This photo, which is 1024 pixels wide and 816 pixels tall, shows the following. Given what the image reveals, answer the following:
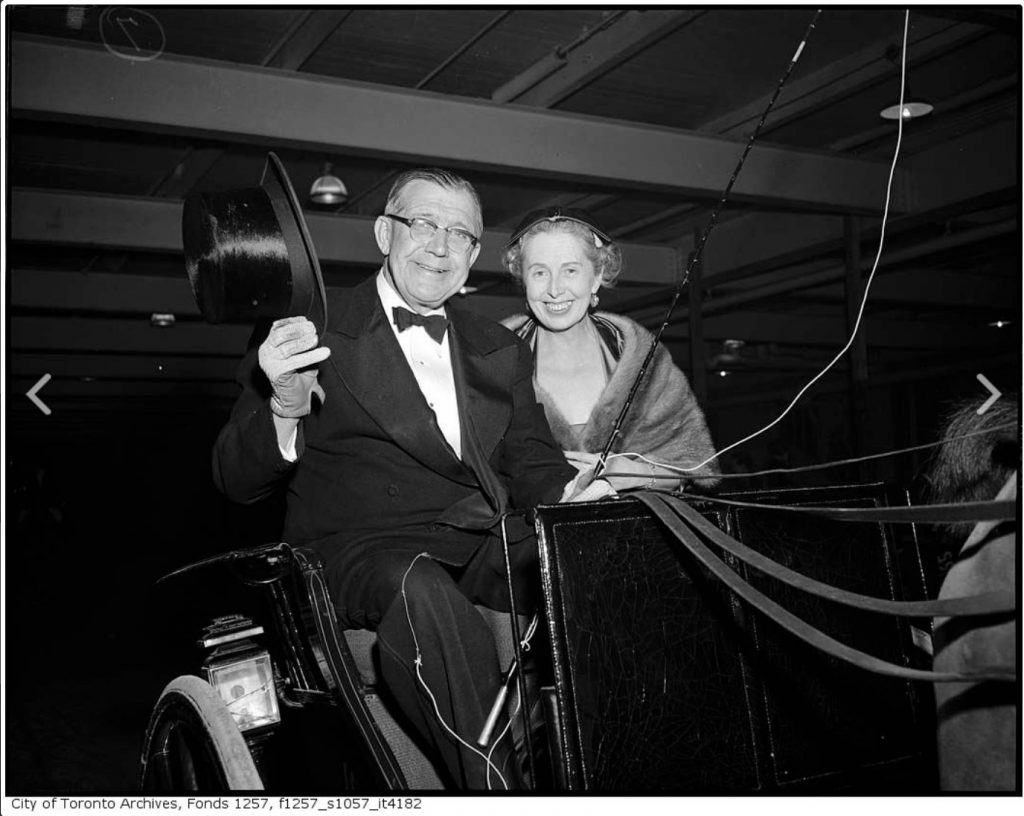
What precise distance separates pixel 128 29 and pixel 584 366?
2067 mm

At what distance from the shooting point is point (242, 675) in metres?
2.22

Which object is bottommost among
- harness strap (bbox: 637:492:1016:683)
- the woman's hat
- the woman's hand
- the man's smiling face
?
harness strap (bbox: 637:492:1016:683)

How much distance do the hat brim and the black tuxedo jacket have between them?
1.02 ft

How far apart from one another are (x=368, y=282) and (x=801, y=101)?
4663mm

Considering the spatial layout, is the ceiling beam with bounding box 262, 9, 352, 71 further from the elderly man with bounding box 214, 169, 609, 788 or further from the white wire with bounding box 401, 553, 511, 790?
the white wire with bounding box 401, 553, 511, 790

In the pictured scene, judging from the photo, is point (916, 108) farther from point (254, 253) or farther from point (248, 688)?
point (248, 688)

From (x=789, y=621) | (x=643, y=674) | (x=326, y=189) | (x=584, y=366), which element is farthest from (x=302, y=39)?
(x=789, y=621)

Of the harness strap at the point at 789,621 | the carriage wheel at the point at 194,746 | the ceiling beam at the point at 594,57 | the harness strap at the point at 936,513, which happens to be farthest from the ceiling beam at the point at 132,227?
the harness strap at the point at 936,513

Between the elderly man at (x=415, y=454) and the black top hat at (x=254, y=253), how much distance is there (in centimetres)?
9

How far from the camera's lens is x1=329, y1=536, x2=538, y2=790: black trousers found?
1.91 meters

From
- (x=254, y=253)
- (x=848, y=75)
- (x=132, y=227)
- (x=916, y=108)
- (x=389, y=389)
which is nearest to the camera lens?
(x=254, y=253)

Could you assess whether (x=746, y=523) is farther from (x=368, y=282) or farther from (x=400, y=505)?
(x=368, y=282)

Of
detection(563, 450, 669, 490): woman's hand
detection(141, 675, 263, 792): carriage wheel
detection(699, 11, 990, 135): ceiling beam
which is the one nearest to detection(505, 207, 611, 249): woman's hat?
detection(563, 450, 669, 490): woman's hand

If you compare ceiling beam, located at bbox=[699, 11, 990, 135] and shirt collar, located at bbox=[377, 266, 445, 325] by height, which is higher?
ceiling beam, located at bbox=[699, 11, 990, 135]
